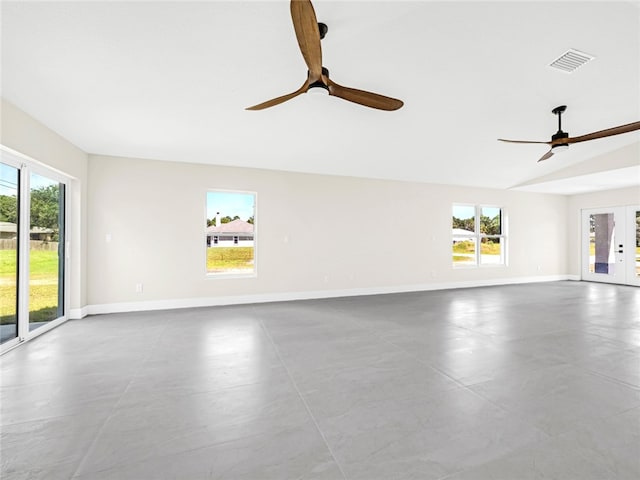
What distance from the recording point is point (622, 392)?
2.36 metres

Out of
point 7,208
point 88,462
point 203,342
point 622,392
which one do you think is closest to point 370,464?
point 88,462

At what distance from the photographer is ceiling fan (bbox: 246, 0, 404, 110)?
1821 millimetres

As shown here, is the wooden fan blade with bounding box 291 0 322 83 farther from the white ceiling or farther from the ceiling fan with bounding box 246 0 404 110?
the white ceiling

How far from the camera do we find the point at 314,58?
2.20 metres

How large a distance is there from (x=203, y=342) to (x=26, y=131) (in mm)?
2978

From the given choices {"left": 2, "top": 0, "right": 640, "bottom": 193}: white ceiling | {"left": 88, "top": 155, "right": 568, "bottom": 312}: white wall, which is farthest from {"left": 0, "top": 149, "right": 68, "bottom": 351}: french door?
{"left": 2, "top": 0, "right": 640, "bottom": 193}: white ceiling

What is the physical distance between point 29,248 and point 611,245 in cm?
1187

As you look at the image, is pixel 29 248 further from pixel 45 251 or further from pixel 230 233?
pixel 230 233

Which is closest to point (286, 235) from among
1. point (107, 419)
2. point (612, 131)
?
point (107, 419)

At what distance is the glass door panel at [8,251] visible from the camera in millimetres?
3258

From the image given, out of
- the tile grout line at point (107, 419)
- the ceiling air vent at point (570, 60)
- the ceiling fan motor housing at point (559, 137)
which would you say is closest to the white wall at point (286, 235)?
the tile grout line at point (107, 419)

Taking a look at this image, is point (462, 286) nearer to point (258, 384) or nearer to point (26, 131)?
point (258, 384)

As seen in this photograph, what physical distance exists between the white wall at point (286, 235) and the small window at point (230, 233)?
18 cm

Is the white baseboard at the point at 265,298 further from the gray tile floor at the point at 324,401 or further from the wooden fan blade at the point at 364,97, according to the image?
the wooden fan blade at the point at 364,97
